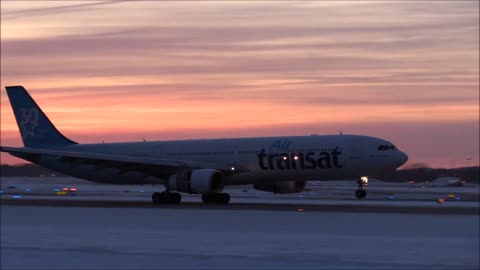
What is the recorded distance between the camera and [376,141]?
44125 millimetres

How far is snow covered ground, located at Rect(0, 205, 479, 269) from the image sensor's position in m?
17.7

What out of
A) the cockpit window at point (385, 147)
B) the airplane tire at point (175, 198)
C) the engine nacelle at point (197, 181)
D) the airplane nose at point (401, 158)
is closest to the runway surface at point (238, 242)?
the engine nacelle at point (197, 181)

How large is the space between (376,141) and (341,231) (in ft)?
69.2

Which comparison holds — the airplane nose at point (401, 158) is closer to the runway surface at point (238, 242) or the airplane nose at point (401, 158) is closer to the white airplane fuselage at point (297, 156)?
the white airplane fuselage at point (297, 156)

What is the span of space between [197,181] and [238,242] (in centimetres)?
2237

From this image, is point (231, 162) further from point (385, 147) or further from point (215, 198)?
point (385, 147)

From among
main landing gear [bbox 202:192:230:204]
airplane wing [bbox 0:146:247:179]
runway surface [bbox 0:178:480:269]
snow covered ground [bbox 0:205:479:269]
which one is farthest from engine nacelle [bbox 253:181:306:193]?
runway surface [bbox 0:178:480:269]

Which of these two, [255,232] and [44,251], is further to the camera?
[255,232]

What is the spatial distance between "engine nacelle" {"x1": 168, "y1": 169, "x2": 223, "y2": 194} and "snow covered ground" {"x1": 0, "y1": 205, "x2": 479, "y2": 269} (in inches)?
535

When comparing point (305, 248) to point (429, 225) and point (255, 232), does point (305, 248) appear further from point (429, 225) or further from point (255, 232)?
point (429, 225)

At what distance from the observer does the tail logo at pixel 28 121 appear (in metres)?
55.8

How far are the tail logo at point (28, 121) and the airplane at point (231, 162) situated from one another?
4024 millimetres

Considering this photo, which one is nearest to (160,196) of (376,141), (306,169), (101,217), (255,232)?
(306,169)

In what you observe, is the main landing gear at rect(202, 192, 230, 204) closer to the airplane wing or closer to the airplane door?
the airplane wing
